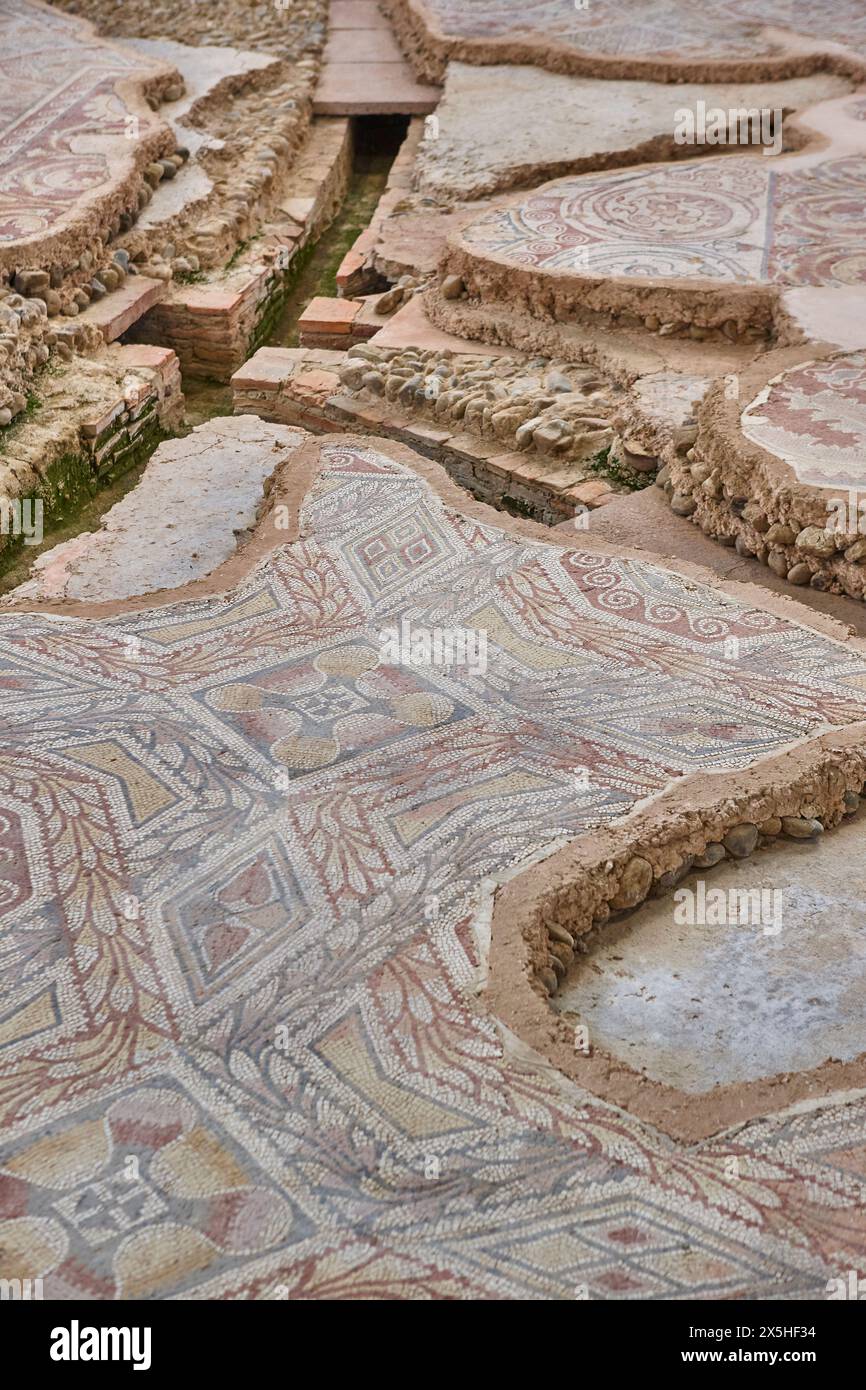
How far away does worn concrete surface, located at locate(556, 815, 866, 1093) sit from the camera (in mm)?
2387

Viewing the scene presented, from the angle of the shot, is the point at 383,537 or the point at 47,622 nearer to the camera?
the point at 47,622

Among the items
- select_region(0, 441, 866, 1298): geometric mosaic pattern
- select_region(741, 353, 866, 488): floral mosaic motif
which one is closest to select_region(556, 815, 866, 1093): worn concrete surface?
select_region(0, 441, 866, 1298): geometric mosaic pattern

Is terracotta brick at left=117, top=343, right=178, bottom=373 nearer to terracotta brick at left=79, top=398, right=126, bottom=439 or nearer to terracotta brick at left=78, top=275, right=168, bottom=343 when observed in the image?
terracotta brick at left=78, top=275, right=168, bottom=343

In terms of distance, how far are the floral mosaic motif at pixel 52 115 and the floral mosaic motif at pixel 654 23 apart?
2155mm

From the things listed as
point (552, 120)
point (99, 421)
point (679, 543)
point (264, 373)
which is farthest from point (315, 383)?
point (552, 120)

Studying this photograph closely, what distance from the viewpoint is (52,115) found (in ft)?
22.6

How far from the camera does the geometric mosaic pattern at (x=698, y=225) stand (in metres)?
5.25

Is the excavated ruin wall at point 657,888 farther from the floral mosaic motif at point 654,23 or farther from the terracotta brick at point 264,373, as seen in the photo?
the floral mosaic motif at point 654,23

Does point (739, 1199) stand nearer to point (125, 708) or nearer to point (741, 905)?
point (741, 905)

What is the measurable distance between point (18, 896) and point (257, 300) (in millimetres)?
4540

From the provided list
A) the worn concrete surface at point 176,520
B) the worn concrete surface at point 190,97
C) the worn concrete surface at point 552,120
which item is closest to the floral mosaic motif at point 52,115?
the worn concrete surface at point 190,97

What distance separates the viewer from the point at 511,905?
2469mm

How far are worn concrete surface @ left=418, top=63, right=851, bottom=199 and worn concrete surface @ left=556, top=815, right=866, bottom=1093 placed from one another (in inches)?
188

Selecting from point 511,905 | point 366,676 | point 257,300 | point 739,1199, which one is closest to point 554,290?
point 257,300
